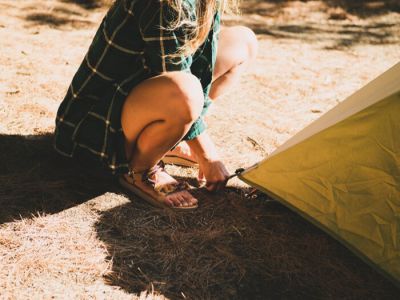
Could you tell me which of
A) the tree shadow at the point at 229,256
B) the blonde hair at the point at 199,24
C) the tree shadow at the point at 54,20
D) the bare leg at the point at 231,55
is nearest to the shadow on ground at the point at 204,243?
the tree shadow at the point at 229,256

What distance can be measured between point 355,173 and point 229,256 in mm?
462

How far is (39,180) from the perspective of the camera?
62.6 inches

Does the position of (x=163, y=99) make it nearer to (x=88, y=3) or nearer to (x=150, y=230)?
(x=150, y=230)

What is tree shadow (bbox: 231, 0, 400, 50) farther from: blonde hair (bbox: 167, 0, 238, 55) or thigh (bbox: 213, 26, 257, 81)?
blonde hair (bbox: 167, 0, 238, 55)

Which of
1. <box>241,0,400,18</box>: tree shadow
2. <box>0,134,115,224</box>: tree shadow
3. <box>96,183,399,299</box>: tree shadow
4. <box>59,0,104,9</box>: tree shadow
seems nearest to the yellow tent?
<box>96,183,399,299</box>: tree shadow

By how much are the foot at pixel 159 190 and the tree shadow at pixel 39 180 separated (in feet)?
0.38

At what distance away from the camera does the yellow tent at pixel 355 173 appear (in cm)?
127

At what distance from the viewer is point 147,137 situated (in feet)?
4.76

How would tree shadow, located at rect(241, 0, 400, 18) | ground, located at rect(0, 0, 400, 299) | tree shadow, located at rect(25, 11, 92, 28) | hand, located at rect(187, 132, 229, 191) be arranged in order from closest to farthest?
ground, located at rect(0, 0, 400, 299) < hand, located at rect(187, 132, 229, 191) < tree shadow, located at rect(25, 11, 92, 28) < tree shadow, located at rect(241, 0, 400, 18)

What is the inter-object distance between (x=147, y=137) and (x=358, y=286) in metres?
0.80

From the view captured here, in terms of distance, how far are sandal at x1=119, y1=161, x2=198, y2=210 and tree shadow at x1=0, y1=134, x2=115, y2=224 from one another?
0.08 meters

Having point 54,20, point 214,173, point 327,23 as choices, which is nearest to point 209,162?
point 214,173

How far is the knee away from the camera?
1336mm

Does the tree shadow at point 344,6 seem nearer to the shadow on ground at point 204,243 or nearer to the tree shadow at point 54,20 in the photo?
the tree shadow at point 54,20
